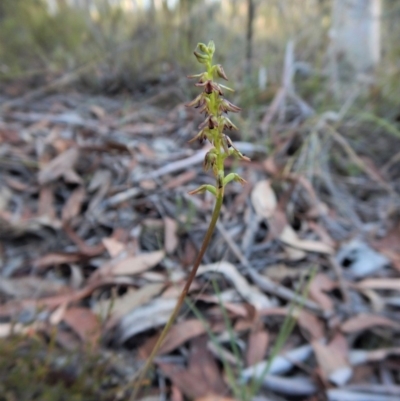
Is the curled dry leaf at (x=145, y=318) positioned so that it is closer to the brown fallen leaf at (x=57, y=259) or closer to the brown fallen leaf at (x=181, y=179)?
the brown fallen leaf at (x=57, y=259)

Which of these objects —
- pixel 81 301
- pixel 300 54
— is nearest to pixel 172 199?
pixel 81 301

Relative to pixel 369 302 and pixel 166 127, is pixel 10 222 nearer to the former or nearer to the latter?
pixel 166 127

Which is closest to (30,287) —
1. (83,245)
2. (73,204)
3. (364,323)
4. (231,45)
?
(83,245)

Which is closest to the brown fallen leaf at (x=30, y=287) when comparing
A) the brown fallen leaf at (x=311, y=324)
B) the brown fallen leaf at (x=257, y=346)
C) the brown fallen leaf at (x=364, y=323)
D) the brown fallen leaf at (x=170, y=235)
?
the brown fallen leaf at (x=170, y=235)

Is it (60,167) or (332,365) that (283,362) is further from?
(60,167)

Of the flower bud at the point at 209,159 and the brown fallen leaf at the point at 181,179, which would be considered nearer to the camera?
the flower bud at the point at 209,159

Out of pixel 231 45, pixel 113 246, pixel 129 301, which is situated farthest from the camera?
pixel 231 45

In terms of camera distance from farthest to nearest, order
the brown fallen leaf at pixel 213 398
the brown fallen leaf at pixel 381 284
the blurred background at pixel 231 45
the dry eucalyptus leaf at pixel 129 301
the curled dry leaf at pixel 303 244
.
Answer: the blurred background at pixel 231 45, the curled dry leaf at pixel 303 244, the brown fallen leaf at pixel 381 284, the dry eucalyptus leaf at pixel 129 301, the brown fallen leaf at pixel 213 398
